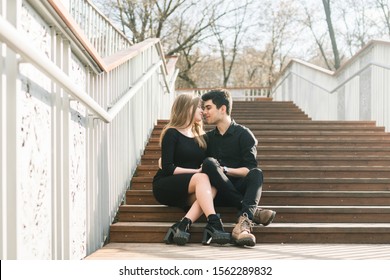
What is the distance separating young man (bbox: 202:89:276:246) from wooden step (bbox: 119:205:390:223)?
251mm

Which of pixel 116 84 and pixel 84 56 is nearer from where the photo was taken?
pixel 84 56

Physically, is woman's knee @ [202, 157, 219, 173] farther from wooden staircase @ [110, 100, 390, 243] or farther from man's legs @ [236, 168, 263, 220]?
wooden staircase @ [110, 100, 390, 243]

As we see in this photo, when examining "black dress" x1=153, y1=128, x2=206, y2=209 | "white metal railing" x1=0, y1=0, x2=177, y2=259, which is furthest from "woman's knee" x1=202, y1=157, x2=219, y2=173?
"white metal railing" x1=0, y1=0, x2=177, y2=259

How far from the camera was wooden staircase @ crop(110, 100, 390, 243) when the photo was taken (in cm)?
368

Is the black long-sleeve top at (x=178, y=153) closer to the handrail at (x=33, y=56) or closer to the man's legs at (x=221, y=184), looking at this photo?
the man's legs at (x=221, y=184)

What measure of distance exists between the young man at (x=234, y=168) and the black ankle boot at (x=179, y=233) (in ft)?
0.87

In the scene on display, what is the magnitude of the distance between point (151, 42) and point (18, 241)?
15.1ft

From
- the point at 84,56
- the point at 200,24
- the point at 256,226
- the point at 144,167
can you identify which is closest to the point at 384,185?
the point at 256,226

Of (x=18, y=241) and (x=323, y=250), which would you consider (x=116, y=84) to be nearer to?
(x=323, y=250)

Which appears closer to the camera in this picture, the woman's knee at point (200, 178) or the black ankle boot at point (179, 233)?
the black ankle boot at point (179, 233)

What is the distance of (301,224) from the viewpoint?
386 cm

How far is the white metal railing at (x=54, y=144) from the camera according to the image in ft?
6.66

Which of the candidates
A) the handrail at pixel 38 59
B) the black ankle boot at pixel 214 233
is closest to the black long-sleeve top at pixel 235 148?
the black ankle boot at pixel 214 233

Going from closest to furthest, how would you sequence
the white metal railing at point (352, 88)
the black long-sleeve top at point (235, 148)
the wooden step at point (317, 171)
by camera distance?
1. the black long-sleeve top at point (235, 148)
2. the wooden step at point (317, 171)
3. the white metal railing at point (352, 88)
